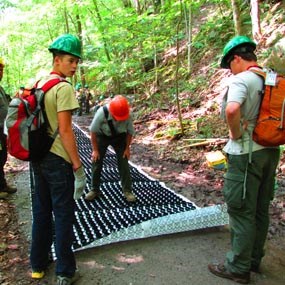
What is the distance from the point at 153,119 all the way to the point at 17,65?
746 inches

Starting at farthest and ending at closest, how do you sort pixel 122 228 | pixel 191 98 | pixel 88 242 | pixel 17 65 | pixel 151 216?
1. pixel 17 65
2. pixel 191 98
3. pixel 151 216
4. pixel 122 228
5. pixel 88 242

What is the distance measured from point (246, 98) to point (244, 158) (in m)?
0.48

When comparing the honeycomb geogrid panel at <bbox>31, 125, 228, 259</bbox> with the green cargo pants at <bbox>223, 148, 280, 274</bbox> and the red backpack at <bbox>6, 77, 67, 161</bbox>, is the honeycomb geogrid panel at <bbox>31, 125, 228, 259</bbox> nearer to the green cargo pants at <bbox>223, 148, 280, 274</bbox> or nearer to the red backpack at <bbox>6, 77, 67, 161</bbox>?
the green cargo pants at <bbox>223, 148, 280, 274</bbox>

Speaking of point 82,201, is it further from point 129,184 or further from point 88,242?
point 88,242

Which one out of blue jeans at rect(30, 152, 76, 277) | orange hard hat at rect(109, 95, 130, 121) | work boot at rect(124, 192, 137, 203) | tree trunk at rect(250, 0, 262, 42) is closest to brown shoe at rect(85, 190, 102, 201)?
work boot at rect(124, 192, 137, 203)

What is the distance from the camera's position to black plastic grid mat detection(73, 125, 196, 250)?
3.56 meters

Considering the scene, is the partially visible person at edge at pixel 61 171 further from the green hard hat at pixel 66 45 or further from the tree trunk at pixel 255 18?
the tree trunk at pixel 255 18

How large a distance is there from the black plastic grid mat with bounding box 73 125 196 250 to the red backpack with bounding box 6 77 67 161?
4.14 feet

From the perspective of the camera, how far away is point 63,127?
2.42 meters

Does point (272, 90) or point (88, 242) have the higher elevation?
point (272, 90)

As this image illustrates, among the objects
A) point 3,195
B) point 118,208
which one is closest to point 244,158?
point 118,208

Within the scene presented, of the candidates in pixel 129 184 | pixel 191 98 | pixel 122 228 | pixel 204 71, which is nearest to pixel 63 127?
Answer: pixel 122 228

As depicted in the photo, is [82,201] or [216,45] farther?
[216,45]

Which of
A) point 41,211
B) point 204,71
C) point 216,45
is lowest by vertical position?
point 41,211
